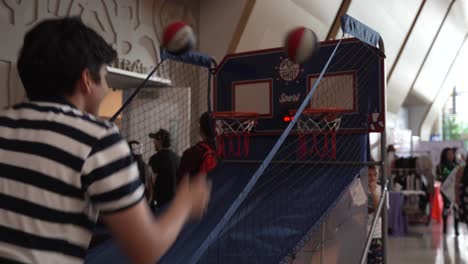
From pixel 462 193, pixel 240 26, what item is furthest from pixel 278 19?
pixel 462 193

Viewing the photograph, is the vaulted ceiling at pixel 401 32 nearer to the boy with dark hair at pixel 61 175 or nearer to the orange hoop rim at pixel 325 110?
the orange hoop rim at pixel 325 110

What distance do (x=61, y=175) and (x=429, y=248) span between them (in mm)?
7245

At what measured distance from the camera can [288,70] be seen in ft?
14.4

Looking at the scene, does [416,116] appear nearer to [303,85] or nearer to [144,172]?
[303,85]

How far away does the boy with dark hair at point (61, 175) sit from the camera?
931 millimetres

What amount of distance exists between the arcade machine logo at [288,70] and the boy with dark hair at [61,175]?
344 centimetres

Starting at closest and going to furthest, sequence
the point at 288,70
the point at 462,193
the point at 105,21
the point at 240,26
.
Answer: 1. the point at 288,70
2. the point at 105,21
3. the point at 240,26
4. the point at 462,193

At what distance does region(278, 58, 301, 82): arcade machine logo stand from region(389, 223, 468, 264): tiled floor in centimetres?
314

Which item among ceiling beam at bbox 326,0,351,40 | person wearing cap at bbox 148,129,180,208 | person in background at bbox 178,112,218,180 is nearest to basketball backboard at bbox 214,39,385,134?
person in background at bbox 178,112,218,180

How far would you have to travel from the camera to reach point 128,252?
3.14 feet

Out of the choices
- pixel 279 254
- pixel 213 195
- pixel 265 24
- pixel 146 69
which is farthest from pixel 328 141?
pixel 265 24

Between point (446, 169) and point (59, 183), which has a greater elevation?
point (59, 183)

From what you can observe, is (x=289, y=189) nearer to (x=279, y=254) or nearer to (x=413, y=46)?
(x=279, y=254)

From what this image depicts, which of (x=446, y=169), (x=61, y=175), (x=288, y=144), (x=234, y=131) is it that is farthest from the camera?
(x=446, y=169)
